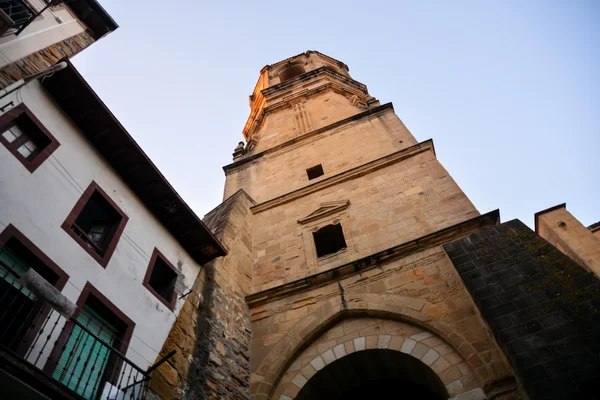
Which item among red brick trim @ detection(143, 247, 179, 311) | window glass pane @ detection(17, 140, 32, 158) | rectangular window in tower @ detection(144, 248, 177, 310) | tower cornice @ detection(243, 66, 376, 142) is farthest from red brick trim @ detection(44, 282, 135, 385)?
tower cornice @ detection(243, 66, 376, 142)

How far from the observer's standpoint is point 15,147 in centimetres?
590

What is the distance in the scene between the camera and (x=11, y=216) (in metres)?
5.23

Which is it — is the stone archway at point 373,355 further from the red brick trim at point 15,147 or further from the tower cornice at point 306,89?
the tower cornice at point 306,89

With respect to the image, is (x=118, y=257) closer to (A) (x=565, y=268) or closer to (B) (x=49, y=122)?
(B) (x=49, y=122)

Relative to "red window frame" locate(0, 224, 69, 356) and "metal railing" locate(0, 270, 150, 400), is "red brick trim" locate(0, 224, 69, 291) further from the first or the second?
"metal railing" locate(0, 270, 150, 400)

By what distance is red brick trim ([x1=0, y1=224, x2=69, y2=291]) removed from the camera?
5059 millimetres

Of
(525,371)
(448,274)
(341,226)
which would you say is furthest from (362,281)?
(525,371)

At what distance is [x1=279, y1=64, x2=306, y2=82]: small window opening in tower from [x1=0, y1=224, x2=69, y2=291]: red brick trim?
2316cm

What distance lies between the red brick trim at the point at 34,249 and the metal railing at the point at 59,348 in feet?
1.25

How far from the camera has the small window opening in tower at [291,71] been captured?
27344 millimetres

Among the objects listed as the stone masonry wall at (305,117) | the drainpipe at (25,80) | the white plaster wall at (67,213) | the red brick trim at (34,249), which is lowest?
the red brick trim at (34,249)

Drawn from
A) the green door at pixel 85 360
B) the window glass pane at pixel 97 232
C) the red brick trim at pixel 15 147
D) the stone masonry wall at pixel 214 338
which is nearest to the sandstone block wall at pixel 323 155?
the stone masonry wall at pixel 214 338

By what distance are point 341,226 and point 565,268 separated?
538cm

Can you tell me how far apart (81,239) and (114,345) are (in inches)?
57.0
